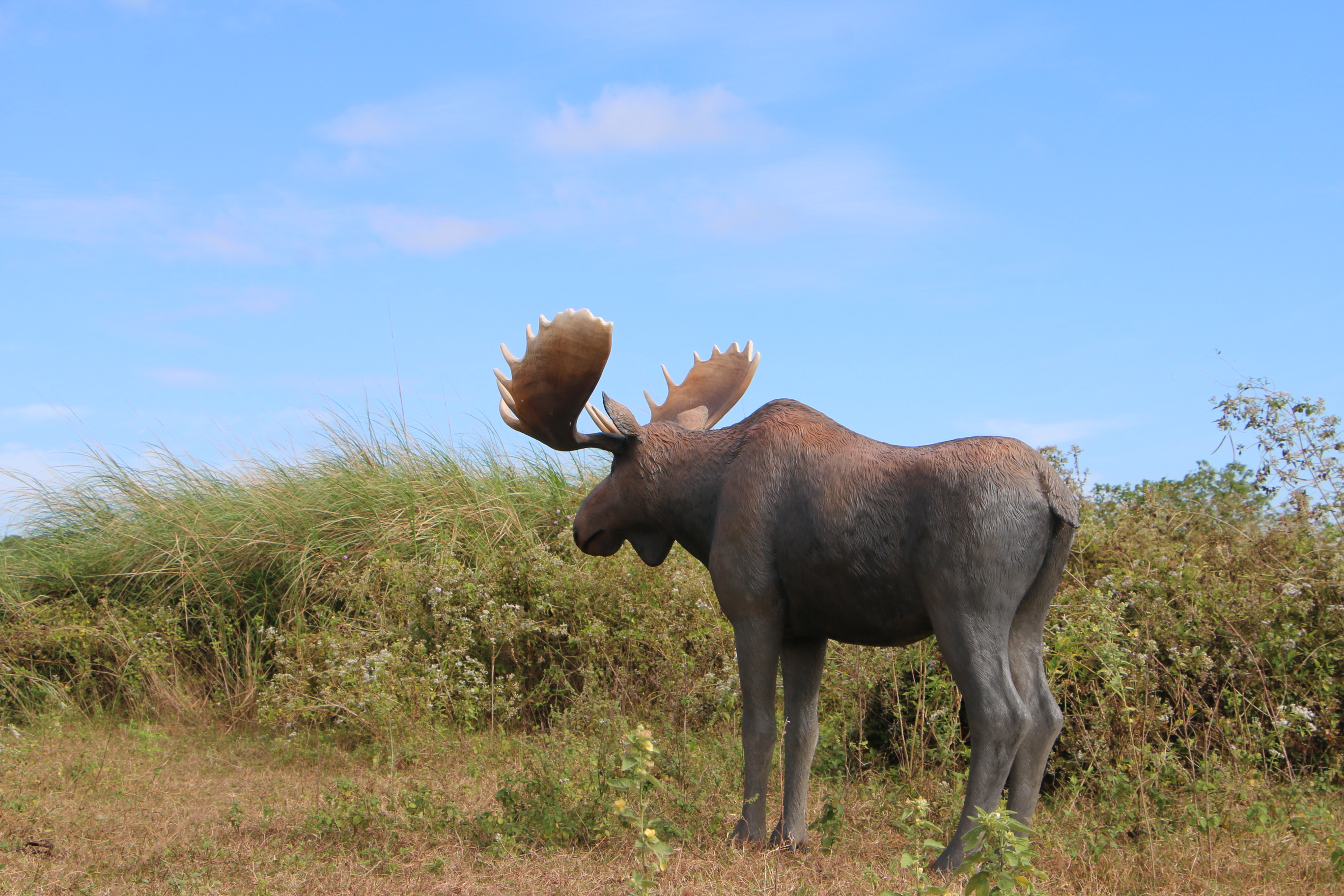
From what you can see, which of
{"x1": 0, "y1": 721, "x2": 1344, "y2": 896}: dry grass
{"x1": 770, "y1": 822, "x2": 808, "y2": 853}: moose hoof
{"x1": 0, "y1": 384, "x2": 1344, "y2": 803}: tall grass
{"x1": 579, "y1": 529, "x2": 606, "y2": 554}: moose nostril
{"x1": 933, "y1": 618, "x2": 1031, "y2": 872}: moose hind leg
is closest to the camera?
{"x1": 933, "y1": 618, "x2": 1031, "y2": 872}: moose hind leg

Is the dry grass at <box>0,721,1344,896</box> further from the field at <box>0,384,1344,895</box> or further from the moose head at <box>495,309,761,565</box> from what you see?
the moose head at <box>495,309,761,565</box>

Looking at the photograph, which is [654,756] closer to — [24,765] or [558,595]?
[558,595]

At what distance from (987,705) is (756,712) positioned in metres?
0.97

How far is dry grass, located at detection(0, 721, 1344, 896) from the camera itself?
4.24 meters

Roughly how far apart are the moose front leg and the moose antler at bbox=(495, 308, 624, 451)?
1.06 meters

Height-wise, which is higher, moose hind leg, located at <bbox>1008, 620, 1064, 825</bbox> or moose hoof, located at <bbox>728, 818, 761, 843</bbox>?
moose hind leg, located at <bbox>1008, 620, 1064, 825</bbox>

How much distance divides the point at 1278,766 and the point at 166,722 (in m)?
8.24

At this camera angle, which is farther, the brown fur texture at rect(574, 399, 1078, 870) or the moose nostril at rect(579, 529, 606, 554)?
the moose nostril at rect(579, 529, 606, 554)

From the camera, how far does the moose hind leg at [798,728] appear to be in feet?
15.0

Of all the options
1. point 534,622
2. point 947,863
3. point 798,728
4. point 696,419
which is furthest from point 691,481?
point 534,622

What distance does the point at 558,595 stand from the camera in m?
8.18

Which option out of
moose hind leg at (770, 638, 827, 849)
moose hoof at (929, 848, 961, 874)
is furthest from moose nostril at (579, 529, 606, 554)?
moose hoof at (929, 848, 961, 874)

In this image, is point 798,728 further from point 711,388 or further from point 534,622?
point 534,622

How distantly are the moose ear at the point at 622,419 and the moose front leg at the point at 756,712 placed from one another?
933 millimetres
